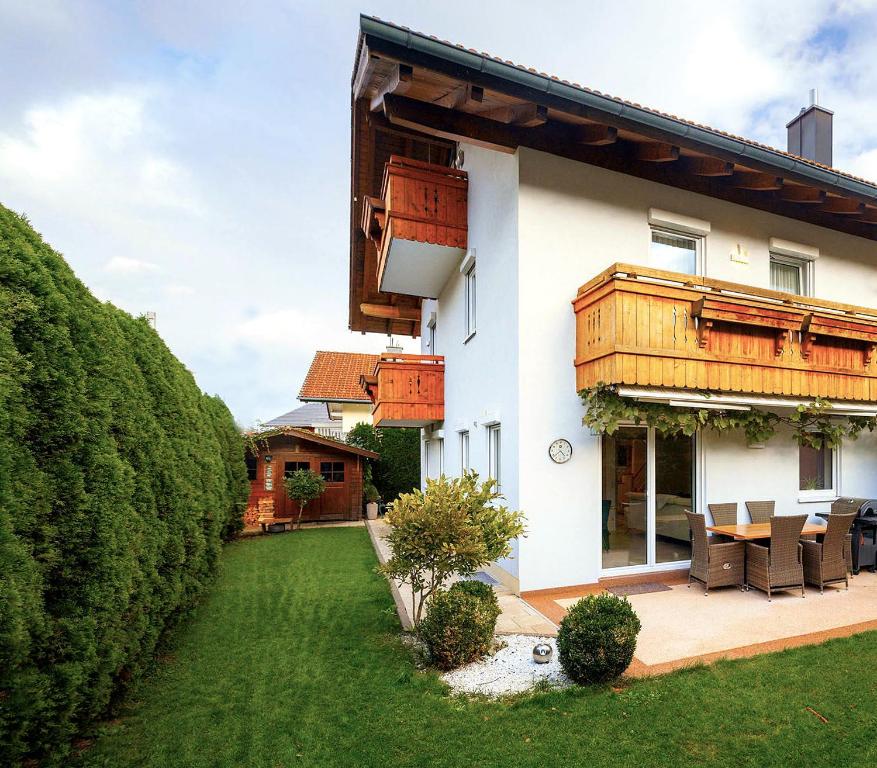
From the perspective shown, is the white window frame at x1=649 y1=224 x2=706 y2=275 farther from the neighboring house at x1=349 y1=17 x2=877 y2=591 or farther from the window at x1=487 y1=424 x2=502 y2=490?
the window at x1=487 y1=424 x2=502 y2=490

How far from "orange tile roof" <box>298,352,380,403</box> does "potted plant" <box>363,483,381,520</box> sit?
789 centimetres

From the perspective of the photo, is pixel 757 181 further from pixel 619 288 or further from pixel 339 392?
pixel 339 392

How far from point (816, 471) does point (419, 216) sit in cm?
953

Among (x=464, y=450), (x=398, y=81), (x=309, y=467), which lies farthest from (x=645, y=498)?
(x=309, y=467)

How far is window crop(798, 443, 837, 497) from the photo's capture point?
30.7 ft

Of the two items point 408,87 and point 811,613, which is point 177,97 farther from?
point 811,613

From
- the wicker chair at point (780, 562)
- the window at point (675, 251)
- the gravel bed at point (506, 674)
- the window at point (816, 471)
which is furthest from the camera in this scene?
the window at point (816, 471)

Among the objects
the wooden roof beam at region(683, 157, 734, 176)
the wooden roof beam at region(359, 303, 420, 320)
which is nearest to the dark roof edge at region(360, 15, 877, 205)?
the wooden roof beam at region(683, 157, 734, 176)

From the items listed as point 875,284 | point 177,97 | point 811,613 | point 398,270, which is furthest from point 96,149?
point 875,284

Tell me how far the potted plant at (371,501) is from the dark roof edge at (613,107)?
14.1m

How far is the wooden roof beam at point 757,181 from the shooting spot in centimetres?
790

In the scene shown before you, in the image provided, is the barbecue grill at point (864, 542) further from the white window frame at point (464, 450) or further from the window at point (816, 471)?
the white window frame at point (464, 450)

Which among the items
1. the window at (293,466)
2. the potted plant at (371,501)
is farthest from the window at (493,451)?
the window at (293,466)

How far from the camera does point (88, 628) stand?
11.8ft
